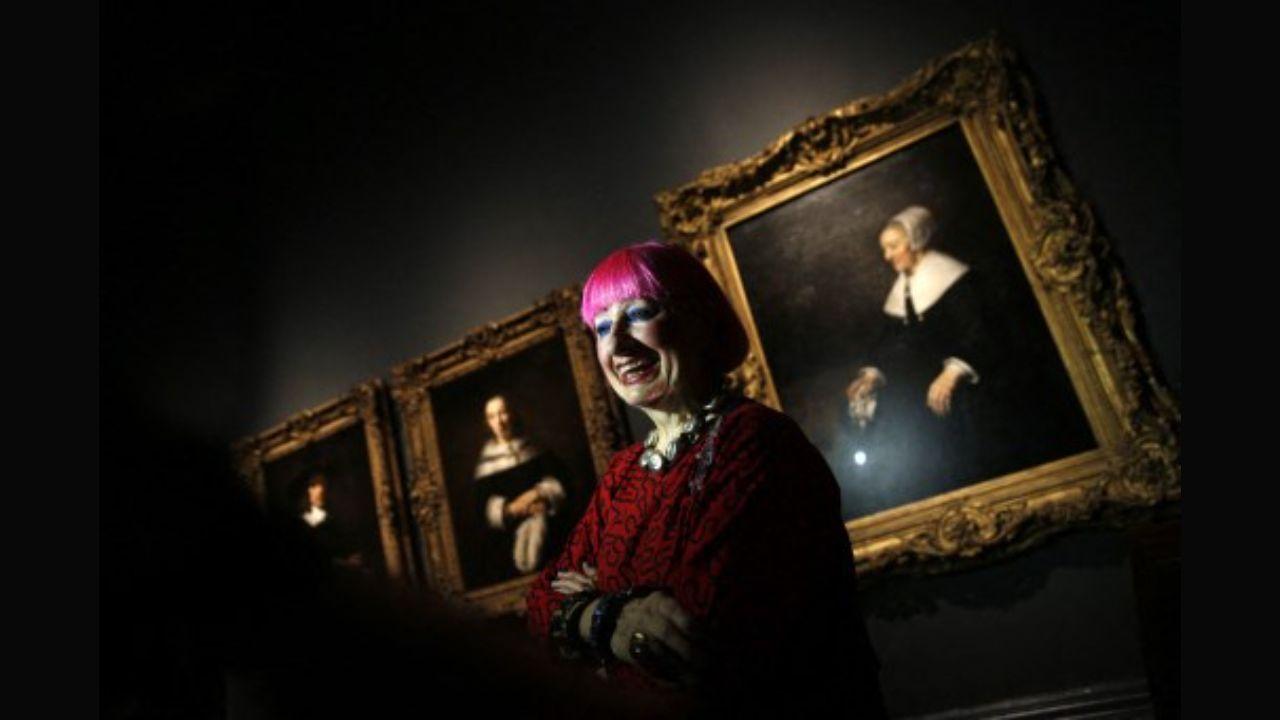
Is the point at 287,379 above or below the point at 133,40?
below

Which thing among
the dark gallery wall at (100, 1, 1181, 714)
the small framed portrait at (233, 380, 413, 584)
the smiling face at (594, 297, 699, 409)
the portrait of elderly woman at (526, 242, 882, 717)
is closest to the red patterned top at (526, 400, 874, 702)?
the portrait of elderly woman at (526, 242, 882, 717)

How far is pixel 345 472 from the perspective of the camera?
3.68 m

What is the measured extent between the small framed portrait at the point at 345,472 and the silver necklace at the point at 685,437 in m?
2.15

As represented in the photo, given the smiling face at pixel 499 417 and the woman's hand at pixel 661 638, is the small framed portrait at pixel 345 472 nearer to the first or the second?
the smiling face at pixel 499 417

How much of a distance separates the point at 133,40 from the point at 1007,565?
201 inches

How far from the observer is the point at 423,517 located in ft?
11.0

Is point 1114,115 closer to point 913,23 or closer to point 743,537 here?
point 913,23

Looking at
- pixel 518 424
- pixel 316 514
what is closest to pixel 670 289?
pixel 518 424

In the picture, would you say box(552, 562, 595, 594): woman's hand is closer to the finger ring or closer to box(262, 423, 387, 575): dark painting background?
the finger ring

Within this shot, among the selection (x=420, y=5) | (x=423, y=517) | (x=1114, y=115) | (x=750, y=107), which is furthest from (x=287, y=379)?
(x=1114, y=115)

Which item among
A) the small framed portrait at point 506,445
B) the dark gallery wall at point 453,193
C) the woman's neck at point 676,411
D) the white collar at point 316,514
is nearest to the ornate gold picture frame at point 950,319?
the dark gallery wall at point 453,193

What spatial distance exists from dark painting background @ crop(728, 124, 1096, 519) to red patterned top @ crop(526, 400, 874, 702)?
1.05 meters

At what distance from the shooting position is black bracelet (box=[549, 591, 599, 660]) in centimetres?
133

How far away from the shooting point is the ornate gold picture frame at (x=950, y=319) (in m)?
2.07
